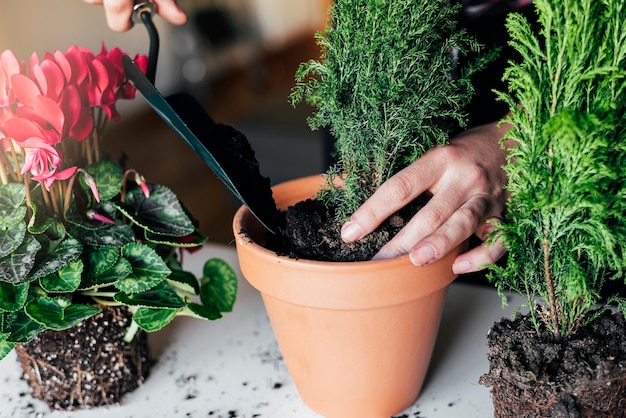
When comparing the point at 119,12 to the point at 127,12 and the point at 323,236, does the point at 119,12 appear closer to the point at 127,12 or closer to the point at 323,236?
the point at 127,12

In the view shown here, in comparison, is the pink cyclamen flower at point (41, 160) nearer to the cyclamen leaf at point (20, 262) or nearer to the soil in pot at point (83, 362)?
the cyclamen leaf at point (20, 262)

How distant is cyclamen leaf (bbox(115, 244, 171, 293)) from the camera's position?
845 millimetres

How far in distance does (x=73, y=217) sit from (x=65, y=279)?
0.09m

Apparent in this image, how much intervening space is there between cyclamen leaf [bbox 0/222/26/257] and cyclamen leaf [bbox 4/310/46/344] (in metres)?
0.08

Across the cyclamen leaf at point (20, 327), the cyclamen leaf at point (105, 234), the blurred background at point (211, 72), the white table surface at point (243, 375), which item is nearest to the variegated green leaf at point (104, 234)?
the cyclamen leaf at point (105, 234)

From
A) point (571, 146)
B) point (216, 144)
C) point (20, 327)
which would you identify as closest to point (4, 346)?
point (20, 327)

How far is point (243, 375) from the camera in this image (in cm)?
95

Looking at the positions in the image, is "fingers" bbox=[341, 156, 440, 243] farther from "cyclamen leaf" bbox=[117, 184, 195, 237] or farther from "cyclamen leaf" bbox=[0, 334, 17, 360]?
"cyclamen leaf" bbox=[0, 334, 17, 360]

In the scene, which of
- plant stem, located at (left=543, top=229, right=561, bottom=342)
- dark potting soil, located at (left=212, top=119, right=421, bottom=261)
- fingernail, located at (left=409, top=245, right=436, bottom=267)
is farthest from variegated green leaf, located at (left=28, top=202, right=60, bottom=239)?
plant stem, located at (left=543, top=229, right=561, bottom=342)

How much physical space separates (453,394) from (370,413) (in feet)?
0.40

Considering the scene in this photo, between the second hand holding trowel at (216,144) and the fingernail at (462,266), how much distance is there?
0.24m

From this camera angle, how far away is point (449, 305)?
3.58ft

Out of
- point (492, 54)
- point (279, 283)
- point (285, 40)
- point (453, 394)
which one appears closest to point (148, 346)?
point (279, 283)

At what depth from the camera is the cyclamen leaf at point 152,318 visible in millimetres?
853
